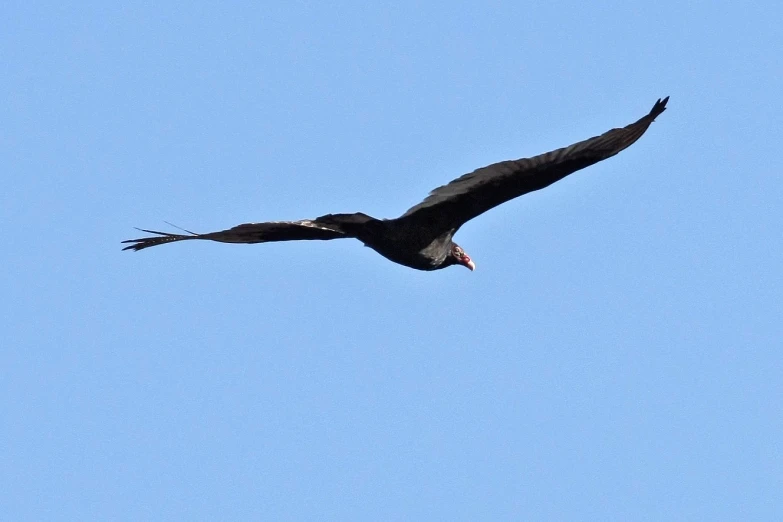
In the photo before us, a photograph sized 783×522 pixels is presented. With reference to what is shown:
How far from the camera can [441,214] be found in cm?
1399

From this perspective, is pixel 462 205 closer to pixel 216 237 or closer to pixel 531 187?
pixel 531 187

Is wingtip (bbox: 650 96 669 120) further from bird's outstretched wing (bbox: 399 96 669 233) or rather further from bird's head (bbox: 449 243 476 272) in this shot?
bird's head (bbox: 449 243 476 272)

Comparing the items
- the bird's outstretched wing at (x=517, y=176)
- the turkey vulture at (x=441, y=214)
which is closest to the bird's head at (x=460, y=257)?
the turkey vulture at (x=441, y=214)

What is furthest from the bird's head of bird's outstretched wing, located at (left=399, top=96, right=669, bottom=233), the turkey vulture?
bird's outstretched wing, located at (left=399, top=96, right=669, bottom=233)

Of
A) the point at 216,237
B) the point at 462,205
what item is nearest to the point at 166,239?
the point at 216,237

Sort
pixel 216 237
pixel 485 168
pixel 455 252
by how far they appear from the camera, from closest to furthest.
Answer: pixel 485 168 < pixel 216 237 < pixel 455 252

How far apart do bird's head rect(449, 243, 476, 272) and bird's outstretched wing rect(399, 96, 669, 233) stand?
1462mm

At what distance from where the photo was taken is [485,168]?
1326cm

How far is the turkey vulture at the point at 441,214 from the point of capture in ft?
44.0

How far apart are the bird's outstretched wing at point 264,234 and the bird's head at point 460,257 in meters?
1.72

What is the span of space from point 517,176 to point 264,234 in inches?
89.6

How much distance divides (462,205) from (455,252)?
1672 millimetres

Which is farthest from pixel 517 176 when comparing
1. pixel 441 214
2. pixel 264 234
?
pixel 264 234

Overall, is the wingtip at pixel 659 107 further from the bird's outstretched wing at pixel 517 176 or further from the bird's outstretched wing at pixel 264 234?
the bird's outstretched wing at pixel 264 234
